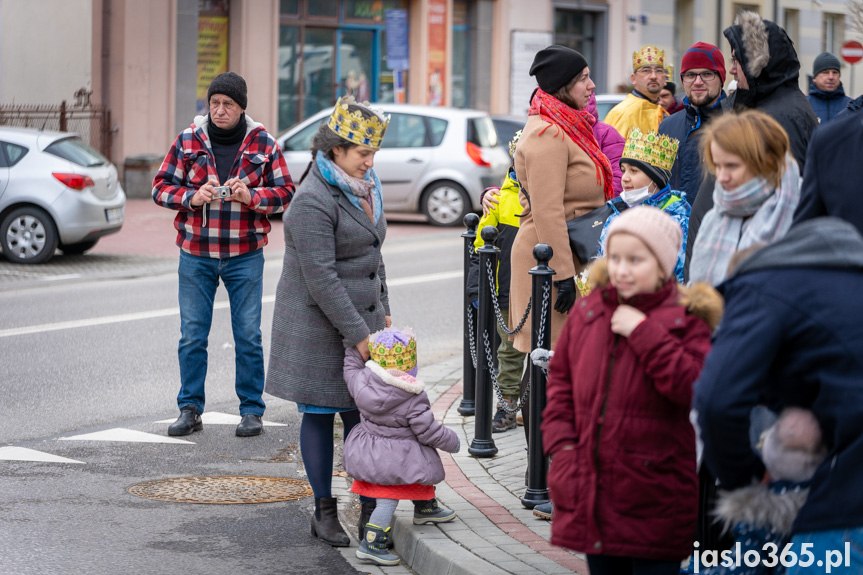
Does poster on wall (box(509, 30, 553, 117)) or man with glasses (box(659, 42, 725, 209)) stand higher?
poster on wall (box(509, 30, 553, 117))

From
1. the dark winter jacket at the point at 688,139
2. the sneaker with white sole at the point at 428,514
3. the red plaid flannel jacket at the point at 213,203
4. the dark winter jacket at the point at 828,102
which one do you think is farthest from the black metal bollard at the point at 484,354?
the dark winter jacket at the point at 828,102

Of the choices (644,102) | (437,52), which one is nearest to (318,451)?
(644,102)

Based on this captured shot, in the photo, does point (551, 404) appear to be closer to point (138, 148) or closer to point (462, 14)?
point (138, 148)

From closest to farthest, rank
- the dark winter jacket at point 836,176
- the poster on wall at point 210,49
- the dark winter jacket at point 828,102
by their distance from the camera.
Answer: the dark winter jacket at point 836,176
the dark winter jacket at point 828,102
the poster on wall at point 210,49

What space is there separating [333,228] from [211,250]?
2314 mm

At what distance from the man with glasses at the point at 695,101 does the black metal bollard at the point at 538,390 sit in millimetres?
1451

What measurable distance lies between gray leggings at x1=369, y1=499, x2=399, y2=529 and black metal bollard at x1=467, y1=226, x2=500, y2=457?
138 cm

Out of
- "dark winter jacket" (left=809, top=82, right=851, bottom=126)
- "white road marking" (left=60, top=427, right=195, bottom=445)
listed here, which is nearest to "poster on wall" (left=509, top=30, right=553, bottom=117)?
"dark winter jacket" (left=809, top=82, right=851, bottom=126)

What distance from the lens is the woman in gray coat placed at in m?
5.48

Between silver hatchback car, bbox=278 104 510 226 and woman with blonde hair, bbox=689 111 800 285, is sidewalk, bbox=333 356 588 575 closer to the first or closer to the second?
woman with blonde hair, bbox=689 111 800 285

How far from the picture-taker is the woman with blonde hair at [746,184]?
12.7 feet

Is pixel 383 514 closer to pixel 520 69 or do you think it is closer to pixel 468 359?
pixel 468 359

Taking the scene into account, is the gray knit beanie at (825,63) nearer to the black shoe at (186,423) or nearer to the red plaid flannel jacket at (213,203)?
the red plaid flannel jacket at (213,203)

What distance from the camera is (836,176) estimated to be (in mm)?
3850
